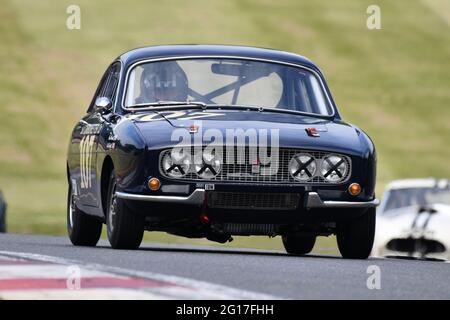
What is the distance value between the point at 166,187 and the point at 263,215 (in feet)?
2.48

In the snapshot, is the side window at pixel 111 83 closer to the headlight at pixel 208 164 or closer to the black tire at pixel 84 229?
the black tire at pixel 84 229

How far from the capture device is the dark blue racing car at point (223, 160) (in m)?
11.5

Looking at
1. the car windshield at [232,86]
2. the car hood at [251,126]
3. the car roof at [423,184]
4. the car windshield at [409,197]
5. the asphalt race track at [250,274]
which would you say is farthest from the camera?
the car roof at [423,184]

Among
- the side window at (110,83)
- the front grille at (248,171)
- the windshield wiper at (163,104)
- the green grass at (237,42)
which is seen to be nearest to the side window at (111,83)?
the side window at (110,83)

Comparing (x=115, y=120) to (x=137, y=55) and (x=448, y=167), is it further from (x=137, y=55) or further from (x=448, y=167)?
(x=448, y=167)

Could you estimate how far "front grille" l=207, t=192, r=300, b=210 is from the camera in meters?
11.5

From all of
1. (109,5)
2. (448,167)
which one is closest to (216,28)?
(109,5)

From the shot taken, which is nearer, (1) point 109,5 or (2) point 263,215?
(2) point 263,215

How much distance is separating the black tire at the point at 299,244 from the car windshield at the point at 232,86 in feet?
5.02

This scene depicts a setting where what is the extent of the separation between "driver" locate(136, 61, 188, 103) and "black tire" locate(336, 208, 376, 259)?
5.62 ft

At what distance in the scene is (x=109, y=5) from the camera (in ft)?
237

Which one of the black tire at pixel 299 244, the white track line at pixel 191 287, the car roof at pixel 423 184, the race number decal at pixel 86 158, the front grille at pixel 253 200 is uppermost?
the race number decal at pixel 86 158

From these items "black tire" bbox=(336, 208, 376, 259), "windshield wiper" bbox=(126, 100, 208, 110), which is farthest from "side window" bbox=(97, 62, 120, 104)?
"black tire" bbox=(336, 208, 376, 259)
